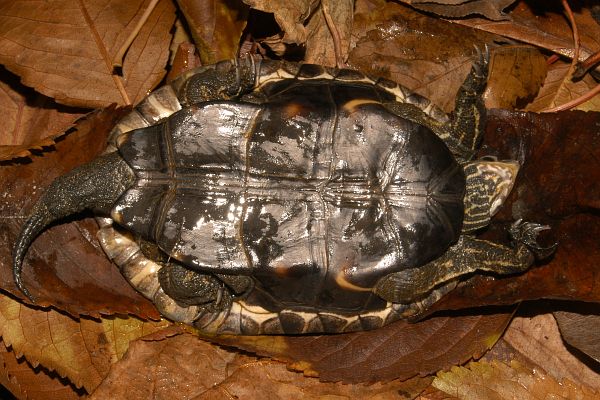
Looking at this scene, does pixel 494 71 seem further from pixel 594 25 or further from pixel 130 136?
pixel 130 136

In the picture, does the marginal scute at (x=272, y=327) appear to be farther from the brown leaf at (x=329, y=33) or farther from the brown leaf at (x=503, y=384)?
the brown leaf at (x=329, y=33)

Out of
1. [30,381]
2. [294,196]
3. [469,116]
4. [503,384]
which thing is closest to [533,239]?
[469,116]

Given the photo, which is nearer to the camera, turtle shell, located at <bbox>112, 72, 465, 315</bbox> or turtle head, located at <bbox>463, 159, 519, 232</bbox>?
turtle shell, located at <bbox>112, 72, 465, 315</bbox>

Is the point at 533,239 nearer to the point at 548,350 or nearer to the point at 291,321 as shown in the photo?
the point at 548,350

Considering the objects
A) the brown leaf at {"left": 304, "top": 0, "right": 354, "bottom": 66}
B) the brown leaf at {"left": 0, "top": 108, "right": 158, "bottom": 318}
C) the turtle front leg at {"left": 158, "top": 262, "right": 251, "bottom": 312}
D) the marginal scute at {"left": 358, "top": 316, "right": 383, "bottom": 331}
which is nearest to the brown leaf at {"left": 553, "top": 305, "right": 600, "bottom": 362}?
the marginal scute at {"left": 358, "top": 316, "right": 383, "bottom": 331}

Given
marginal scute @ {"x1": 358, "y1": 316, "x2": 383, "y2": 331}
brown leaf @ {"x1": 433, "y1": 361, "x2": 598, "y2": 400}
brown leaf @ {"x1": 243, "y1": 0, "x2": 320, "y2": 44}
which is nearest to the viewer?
brown leaf @ {"x1": 243, "y1": 0, "x2": 320, "y2": 44}

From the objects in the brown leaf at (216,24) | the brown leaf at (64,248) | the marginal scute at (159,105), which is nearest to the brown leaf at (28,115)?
the brown leaf at (64,248)

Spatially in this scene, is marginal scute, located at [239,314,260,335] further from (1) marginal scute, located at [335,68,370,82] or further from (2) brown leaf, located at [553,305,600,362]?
(2) brown leaf, located at [553,305,600,362]
